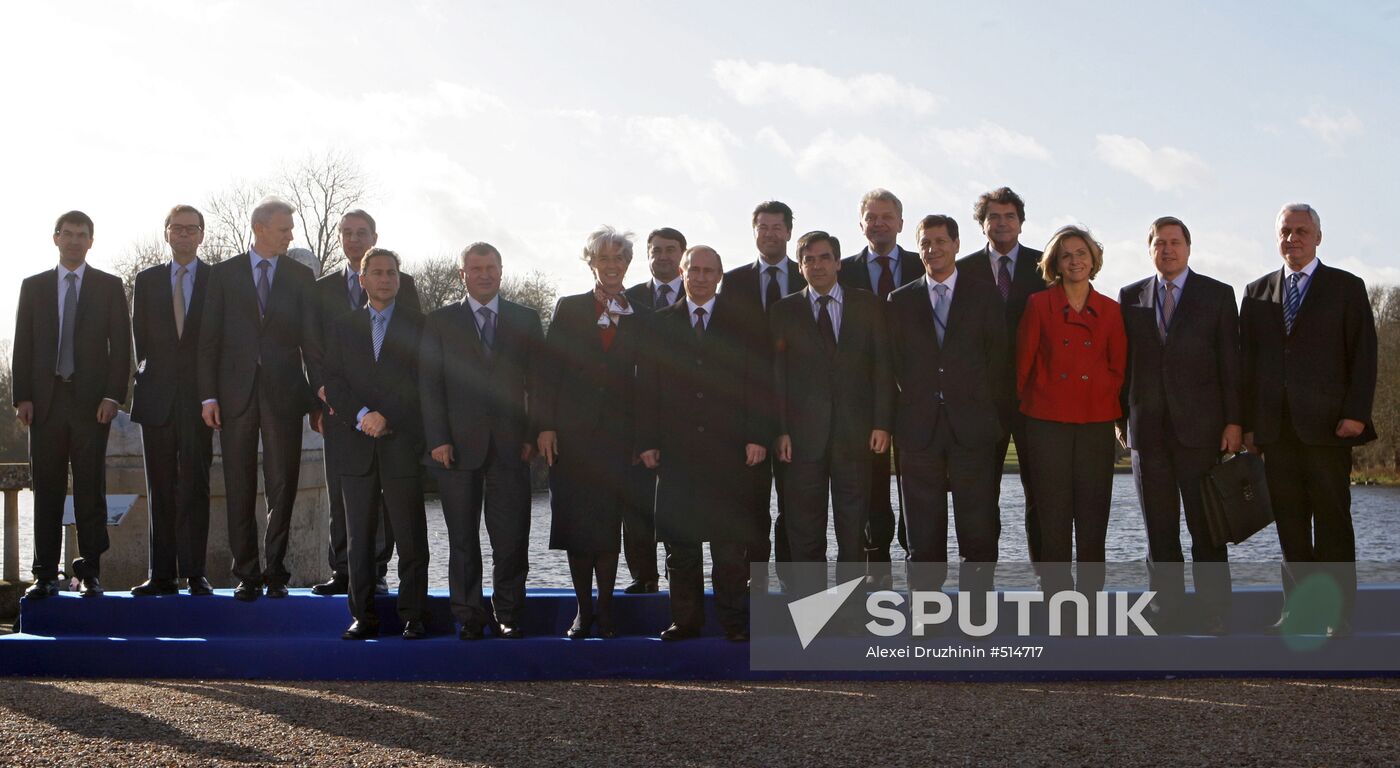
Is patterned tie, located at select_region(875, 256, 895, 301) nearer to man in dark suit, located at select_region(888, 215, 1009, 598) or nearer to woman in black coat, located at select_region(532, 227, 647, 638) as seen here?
man in dark suit, located at select_region(888, 215, 1009, 598)

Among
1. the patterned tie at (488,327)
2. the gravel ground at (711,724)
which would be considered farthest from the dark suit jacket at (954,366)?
the patterned tie at (488,327)

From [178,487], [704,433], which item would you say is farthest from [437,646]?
[178,487]

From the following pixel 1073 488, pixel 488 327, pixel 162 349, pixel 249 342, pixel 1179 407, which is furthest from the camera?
pixel 162 349

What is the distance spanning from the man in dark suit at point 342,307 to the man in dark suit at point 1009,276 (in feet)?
9.06

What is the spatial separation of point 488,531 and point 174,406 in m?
1.93

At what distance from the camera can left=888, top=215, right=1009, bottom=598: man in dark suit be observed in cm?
552

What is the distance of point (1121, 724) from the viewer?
Answer: 449 cm

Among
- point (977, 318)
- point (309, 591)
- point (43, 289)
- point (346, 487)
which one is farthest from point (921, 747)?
point (43, 289)

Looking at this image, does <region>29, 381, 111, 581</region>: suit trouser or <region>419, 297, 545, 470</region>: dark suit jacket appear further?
<region>29, 381, 111, 581</region>: suit trouser

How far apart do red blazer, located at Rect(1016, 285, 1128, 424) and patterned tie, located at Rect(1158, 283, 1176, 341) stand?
0.58ft

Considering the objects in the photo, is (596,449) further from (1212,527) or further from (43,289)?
(43,289)

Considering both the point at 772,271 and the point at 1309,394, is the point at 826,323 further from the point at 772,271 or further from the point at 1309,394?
the point at 1309,394

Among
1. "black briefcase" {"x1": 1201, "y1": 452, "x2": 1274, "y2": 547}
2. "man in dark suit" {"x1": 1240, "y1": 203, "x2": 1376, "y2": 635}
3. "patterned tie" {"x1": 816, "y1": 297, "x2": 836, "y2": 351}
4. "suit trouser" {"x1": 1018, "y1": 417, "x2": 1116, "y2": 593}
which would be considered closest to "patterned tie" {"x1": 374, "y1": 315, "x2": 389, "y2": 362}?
"patterned tie" {"x1": 816, "y1": 297, "x2": 836, "y2": 351}

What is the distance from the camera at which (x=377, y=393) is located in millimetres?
5867
